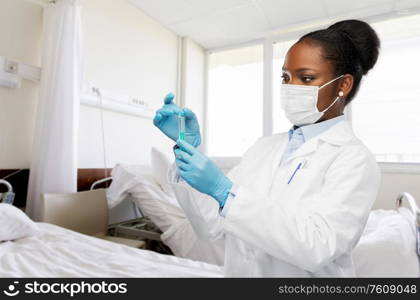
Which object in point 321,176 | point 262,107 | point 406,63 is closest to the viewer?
point 321,176

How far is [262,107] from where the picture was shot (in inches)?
145

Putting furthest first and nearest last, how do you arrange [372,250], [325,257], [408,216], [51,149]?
[51,149] → [408,216] → [372,250] → [325,257]

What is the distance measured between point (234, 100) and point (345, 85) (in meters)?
3.06

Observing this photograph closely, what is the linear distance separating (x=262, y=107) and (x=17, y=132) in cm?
263

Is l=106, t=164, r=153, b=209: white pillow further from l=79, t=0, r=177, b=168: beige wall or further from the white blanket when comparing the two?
the white blanket

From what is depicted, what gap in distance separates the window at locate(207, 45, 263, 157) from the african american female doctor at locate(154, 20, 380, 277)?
2.76m

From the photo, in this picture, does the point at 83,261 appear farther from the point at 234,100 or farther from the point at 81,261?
the point at 234,100

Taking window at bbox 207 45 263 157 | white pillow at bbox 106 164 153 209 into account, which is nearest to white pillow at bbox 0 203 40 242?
white pillow at bbox 106 164 153 209

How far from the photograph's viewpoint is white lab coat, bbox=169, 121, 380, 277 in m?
0.64

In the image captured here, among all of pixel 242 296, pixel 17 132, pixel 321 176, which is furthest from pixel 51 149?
pixel 321 176

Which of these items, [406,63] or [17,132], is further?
[406,63]

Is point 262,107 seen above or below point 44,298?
above

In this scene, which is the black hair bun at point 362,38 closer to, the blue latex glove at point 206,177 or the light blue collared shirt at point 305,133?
the light blue collared shirt at point 305,133

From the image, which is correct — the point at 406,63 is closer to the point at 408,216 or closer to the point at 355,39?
the point at 408,216
